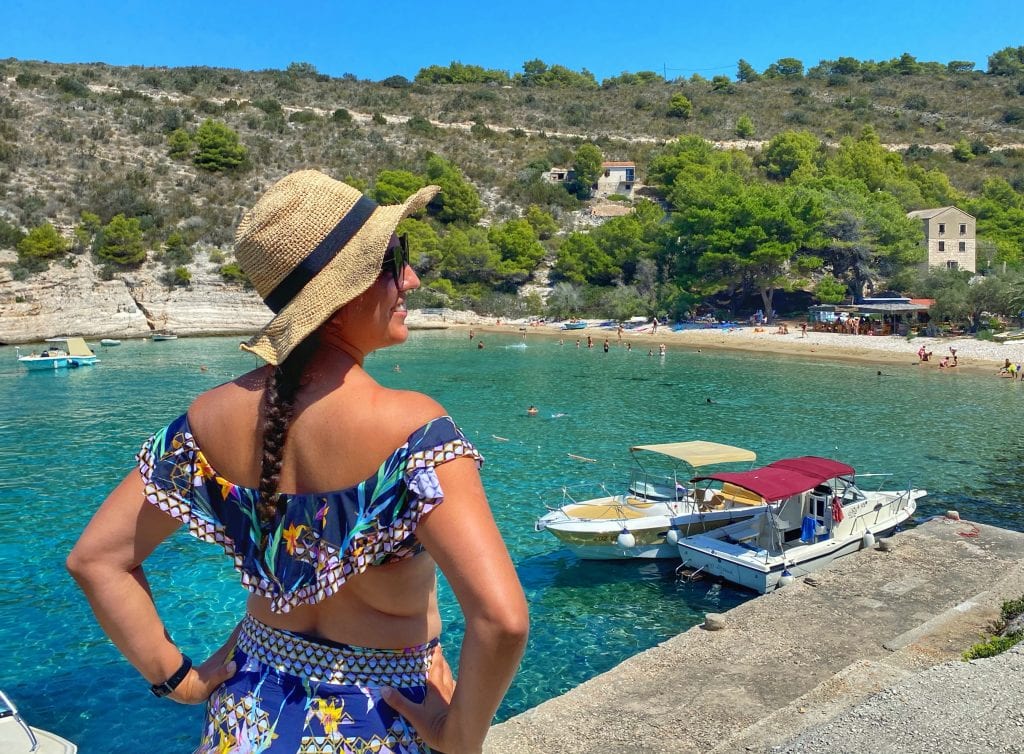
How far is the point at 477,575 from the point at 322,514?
0.43 metres

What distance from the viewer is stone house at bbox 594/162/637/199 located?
283 feet

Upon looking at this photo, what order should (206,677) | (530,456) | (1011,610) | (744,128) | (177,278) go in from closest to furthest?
(206,677) → (1011,610) → (530,456) → (177,278) → (744,128)

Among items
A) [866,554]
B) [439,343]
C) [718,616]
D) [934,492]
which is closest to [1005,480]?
[934,492]

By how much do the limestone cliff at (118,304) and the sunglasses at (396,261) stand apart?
5944 cm

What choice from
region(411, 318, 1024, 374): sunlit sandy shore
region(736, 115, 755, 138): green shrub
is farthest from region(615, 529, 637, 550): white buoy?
region(736, 115, 755, 138): green shrub

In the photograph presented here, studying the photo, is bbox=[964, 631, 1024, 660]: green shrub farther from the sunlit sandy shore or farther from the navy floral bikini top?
the sunlit sandy shore

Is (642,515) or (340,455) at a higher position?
(340,455)

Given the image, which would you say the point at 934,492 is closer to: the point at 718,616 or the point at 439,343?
the point at 718,616

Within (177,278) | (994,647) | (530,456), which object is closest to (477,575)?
(994,647)

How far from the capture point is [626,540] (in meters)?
13.8

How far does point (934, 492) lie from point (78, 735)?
17081 millimetres

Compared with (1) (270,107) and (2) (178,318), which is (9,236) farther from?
(1) (270,107)

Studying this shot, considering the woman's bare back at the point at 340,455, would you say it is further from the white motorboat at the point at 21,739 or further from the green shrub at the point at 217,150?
the green shrub at the point at 217,150

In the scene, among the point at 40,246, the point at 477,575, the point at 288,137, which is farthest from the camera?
the point at 288,137
